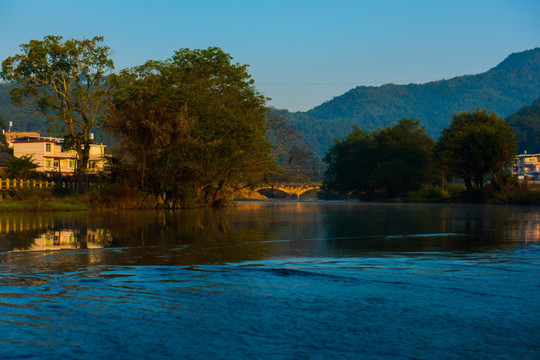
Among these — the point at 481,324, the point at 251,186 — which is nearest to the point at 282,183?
the point at 251,186

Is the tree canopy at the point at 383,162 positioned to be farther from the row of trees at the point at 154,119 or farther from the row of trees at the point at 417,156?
the row of trees at the point at 154,119

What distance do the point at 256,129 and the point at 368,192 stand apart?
2011 inches

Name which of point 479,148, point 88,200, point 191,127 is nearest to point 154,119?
point 191,127

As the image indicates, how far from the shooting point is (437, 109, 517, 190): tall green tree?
184 feet

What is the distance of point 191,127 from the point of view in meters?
42.7

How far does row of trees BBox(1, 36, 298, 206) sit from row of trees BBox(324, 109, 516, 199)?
21819 millimetres

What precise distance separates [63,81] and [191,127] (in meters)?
12.0

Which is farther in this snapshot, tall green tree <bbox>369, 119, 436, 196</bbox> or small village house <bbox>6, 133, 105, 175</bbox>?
small village house <bbox>6, 133, 105, 175</bbox>

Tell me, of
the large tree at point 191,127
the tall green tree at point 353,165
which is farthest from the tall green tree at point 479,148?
the tall green tree at point 353,165

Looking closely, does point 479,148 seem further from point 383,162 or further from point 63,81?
point 63,81

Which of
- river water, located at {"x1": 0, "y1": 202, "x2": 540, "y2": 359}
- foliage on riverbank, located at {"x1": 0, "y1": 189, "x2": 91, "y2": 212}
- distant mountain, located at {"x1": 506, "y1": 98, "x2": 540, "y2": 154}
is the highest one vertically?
distant mountain, located at {"x1": 506, "y1": 98, "x2": 540, "y2": 154}

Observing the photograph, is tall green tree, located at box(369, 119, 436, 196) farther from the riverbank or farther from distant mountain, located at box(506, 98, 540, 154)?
distant mountain, located at box(506, 98, 540, 154)

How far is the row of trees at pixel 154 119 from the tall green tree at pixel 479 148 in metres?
21.2

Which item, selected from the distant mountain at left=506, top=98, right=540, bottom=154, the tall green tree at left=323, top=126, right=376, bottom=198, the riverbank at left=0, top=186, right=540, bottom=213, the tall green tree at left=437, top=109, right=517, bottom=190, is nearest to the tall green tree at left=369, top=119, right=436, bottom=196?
the tall green tree at left=323, top=126, right=376, bottom=198
